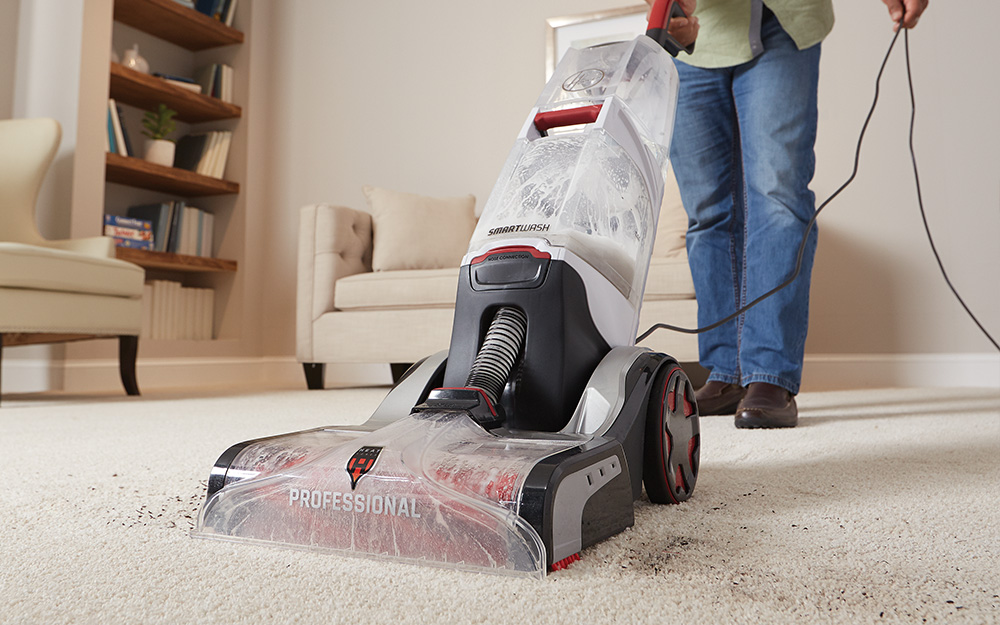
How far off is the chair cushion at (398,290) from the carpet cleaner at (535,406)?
153 centimetres

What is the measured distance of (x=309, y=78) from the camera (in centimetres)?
351

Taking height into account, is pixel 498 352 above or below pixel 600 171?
below

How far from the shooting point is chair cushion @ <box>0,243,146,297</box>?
72.3 inches

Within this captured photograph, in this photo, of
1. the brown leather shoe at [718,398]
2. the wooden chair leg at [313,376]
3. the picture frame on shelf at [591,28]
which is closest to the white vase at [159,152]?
the wooden chair leg at [313,376]

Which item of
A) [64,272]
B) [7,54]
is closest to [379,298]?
[64,272]

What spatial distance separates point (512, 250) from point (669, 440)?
22 cm

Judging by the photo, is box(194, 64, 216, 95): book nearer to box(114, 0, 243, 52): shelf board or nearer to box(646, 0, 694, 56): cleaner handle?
box(114, 0, 243, 52): shelf board

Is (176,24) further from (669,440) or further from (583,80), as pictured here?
(669,440)

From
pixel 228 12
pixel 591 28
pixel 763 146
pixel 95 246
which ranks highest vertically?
pixel 228 12

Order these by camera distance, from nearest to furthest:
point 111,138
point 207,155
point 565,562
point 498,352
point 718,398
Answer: point 565,562 → point 498,352 → point 718,398 → point 111,138 → point 207,155

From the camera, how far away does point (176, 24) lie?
313cm

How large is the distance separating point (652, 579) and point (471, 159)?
2822mm

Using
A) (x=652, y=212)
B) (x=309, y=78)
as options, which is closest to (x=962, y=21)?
(x=652, y=212)

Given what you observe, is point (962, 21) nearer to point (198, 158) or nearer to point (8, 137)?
point (198, 158)
